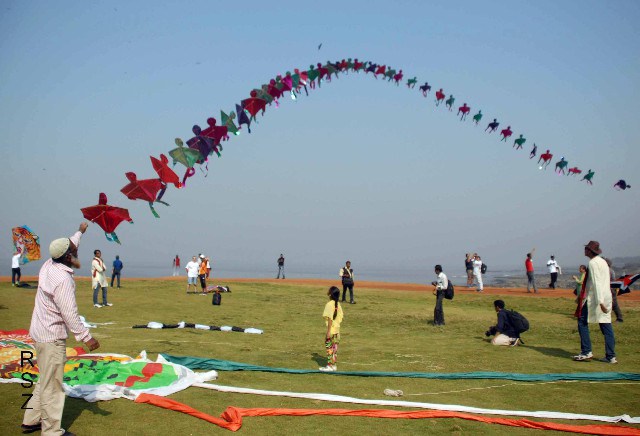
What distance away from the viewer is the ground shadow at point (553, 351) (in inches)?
493

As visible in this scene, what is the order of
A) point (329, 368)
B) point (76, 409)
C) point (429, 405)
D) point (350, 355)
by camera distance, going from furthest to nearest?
point (350, 355), point (329, 368), point (429, 405), point (76, 409)

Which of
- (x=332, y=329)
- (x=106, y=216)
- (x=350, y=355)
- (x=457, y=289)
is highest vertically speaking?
(x=106, y=216)

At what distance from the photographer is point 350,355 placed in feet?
40.8

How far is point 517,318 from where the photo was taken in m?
14.0

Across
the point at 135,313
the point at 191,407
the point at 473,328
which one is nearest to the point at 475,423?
the point at 191,407

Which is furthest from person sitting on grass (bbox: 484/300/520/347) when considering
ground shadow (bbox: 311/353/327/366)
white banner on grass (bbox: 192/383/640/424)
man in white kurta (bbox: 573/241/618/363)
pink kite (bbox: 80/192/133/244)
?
pink kite (bbox: 80/192/133/244)

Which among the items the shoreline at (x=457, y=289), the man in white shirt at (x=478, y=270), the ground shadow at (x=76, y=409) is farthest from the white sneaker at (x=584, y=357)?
the man in white shirt at (x=478, y=270)

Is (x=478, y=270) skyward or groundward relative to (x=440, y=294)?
skyward

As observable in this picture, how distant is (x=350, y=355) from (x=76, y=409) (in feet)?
21.7

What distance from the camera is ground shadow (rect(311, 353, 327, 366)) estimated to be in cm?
1146

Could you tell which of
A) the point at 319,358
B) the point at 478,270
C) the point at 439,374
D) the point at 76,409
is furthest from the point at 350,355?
the point at 478,270

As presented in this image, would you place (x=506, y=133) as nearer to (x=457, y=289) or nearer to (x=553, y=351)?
(x=553, y=351)

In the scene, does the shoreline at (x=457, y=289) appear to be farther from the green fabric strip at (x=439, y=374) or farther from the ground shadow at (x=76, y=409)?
the ground shadow at (x=76, y=409)

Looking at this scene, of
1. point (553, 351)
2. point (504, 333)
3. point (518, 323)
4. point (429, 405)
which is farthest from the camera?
point (504, 333)
